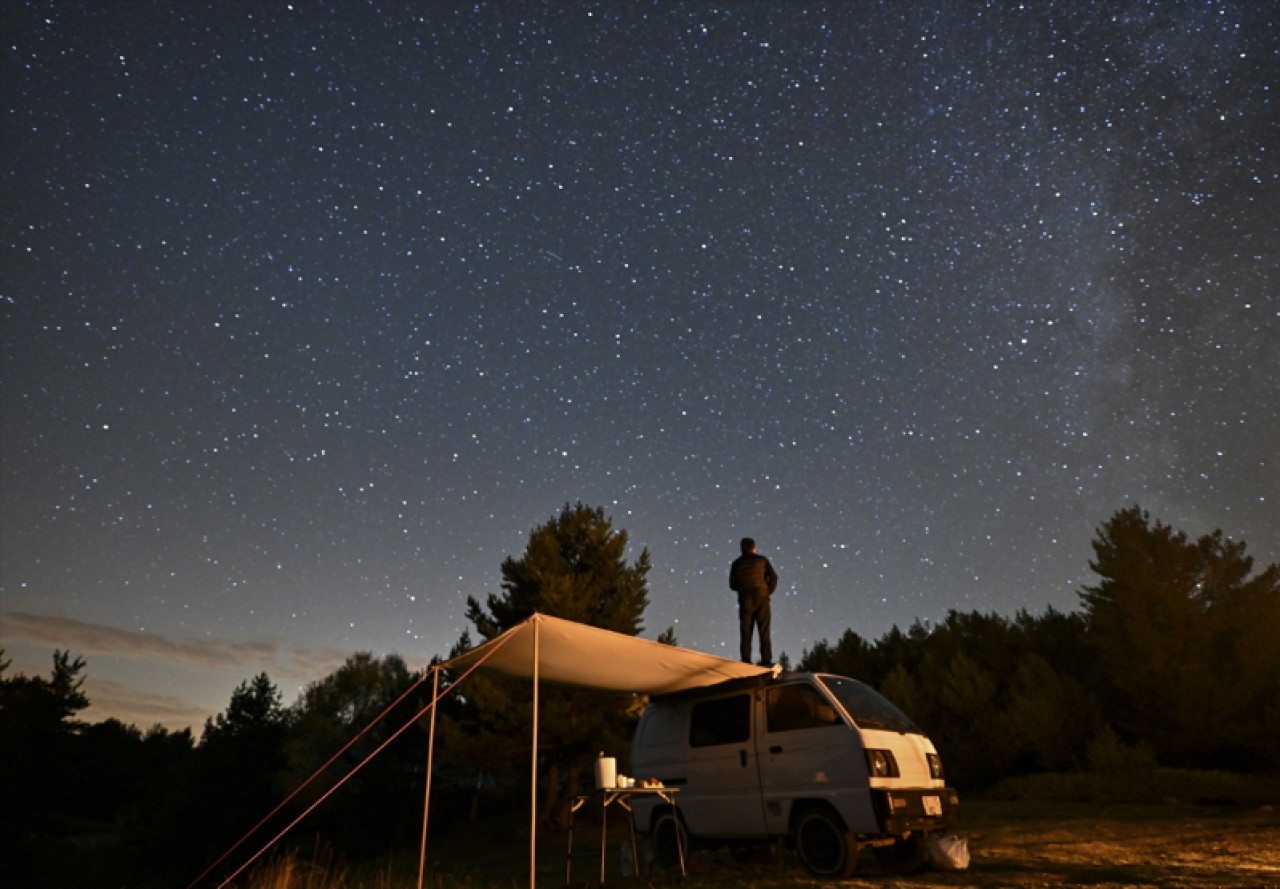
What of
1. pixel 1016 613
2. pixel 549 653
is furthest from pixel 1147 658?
pixel 549 653

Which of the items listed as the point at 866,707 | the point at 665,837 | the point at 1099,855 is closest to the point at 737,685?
the point at 866,707

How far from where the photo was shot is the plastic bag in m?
7.44

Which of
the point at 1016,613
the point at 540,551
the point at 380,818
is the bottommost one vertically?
the point at 380,818

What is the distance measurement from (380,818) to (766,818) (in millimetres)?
27607

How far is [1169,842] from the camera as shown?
375 inches

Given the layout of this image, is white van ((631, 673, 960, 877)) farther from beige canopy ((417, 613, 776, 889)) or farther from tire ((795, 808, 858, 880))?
beige canopy ((417, 613, 776, 889))

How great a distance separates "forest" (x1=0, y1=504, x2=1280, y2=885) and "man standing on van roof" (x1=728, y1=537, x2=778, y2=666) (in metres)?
2.96

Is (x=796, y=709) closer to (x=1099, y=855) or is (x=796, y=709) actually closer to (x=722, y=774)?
(x=722, y=774)

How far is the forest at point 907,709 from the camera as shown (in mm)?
17594

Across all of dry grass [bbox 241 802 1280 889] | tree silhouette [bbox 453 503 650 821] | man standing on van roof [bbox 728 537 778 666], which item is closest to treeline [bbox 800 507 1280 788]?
dry grass [bbox 241 802 1280 889]

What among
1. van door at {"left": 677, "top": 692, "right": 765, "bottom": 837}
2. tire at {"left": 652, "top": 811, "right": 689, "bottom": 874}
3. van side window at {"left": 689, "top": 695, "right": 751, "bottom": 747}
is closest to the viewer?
van door at {"left": 677, "top": 692, "right": 765, "bottom": 837}

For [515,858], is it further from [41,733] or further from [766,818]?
[41,733]

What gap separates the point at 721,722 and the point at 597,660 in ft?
5.36

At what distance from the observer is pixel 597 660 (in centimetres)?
780
